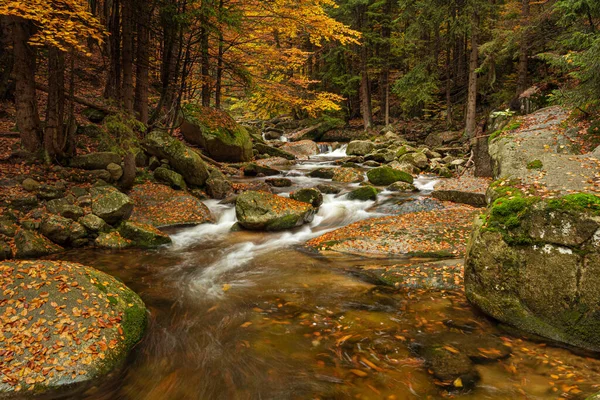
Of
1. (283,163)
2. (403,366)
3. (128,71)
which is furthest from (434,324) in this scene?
(283,163)

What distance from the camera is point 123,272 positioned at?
6.95 metres

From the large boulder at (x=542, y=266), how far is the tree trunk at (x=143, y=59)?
11.0 m

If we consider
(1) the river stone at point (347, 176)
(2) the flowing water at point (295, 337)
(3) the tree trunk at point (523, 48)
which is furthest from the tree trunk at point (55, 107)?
(3) the tree trunk at point (523, 48)

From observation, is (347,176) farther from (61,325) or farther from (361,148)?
(61,325)

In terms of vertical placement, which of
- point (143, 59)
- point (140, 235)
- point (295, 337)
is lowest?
point (295, 337)

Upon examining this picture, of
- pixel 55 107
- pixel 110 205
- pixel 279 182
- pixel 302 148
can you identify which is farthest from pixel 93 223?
pixel 302 148

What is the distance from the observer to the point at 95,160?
34.0 feet

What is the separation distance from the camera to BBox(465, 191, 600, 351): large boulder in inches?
150

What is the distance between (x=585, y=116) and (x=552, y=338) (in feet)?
26.6

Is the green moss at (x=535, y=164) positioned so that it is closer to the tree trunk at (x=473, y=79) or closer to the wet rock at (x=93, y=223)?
the wet rock at (x=93, y=223)

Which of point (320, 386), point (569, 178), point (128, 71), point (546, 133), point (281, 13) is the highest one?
point (281, 13)

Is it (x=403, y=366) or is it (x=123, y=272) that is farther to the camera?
(x=123, y=272)

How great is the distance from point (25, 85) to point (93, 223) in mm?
4370

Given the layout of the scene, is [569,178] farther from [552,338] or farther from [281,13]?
[281,13]
